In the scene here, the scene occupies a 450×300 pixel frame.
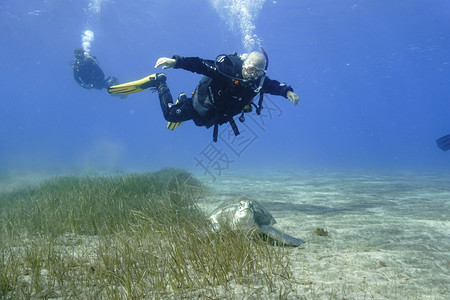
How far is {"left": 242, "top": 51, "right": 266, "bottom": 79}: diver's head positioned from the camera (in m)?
5.33

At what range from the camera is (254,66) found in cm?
533

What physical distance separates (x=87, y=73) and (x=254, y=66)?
14.6m

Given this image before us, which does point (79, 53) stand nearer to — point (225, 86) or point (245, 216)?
point (225, 86)

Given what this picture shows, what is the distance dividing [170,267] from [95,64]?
57.0 ft

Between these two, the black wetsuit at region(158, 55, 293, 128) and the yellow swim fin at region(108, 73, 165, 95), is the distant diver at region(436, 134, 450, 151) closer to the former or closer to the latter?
the black wetsuit at region(158, 55, 293, 128)

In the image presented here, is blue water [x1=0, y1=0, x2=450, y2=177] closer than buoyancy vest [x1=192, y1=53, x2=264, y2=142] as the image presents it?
No

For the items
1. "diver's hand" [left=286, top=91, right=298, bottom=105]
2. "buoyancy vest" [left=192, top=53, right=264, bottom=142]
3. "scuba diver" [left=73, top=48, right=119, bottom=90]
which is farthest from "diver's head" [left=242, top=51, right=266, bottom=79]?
"scuba diver" [left=73, top=48, right=119, bottom=90]

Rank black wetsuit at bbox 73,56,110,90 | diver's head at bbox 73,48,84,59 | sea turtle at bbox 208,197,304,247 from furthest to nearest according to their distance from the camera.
A: black wetsuit at bbox 73,56,110,90
diver's head at bbox 73,48,84,59
sea turtle at bbox 208,197,304,247

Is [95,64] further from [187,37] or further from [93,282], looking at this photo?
[187,37]

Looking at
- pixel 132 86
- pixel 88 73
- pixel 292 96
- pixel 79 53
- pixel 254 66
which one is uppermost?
pixel 79 53

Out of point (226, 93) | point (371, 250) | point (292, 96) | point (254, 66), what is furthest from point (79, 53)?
point (371, 250)

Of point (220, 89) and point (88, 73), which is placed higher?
point (88, 73)

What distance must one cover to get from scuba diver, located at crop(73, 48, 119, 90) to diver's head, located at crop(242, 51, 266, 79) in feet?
40.7

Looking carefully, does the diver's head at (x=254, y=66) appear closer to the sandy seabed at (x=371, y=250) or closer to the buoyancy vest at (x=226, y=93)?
the buoyancy vest at (x=226, y=93)
